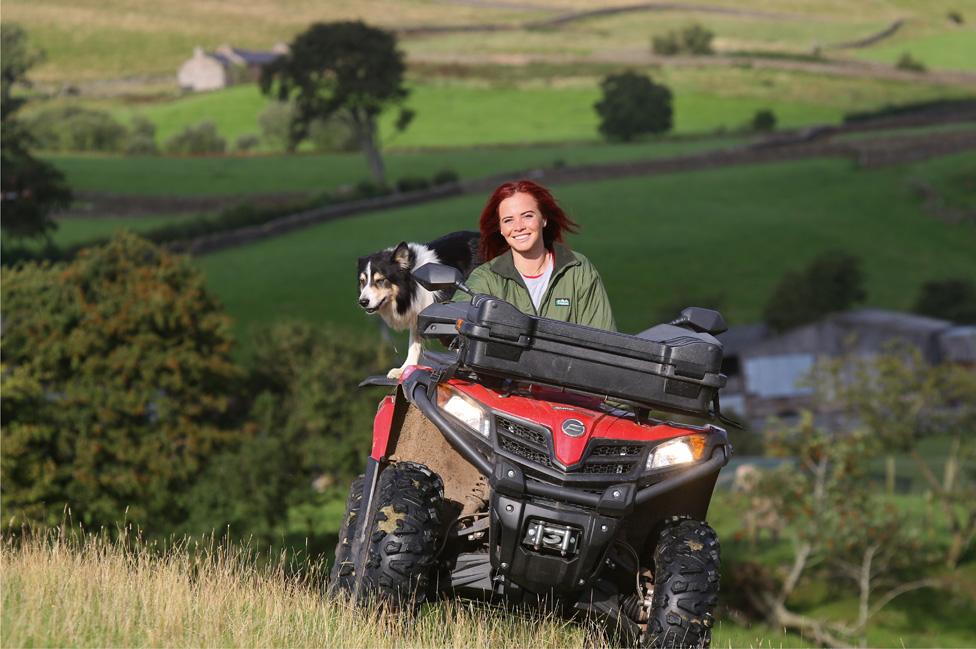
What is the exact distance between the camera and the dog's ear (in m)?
12.4

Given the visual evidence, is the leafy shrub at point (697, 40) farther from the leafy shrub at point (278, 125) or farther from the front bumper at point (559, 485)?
the front bumper at point (559, 485)

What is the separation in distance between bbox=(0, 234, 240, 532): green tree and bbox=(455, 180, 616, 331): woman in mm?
39037

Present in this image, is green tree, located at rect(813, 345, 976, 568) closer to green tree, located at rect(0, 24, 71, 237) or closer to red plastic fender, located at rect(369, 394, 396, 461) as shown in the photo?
red plastic fender, located at rect(369, 394, 396, 461)

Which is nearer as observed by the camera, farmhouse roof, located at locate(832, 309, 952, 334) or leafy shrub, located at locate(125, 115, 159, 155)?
farmhouse roof, located at locate(832, 309, 952, 334)

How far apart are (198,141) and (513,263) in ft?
407

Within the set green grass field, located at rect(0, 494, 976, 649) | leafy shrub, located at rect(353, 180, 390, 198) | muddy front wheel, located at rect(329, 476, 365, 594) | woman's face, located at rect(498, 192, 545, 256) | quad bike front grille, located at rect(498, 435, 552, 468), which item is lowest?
leafy shrub, located at rect(353, 180, 390, 198)

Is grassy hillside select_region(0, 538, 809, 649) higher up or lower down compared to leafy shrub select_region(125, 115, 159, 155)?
lower down

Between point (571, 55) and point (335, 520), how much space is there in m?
95.6

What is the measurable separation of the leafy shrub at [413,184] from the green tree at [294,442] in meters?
51.0

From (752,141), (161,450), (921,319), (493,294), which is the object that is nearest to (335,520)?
(161,450)

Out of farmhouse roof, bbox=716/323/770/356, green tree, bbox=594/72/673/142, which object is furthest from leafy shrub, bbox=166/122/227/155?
farmhouse roof, bbox=716/323/770/356

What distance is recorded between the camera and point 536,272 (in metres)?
8.96

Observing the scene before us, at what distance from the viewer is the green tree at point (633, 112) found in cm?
13112

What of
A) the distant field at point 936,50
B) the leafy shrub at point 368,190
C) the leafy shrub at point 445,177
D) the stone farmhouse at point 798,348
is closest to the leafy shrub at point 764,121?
the distant field at point 936,50
